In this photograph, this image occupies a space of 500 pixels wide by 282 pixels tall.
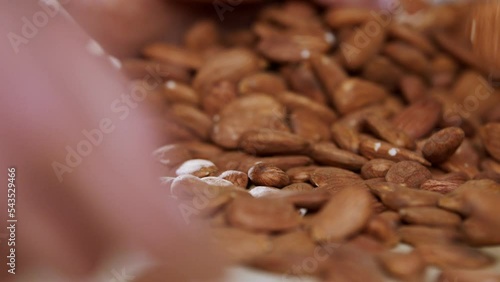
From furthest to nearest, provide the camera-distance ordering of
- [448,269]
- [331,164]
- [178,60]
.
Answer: [178,60] < [331,164] < [448,269]

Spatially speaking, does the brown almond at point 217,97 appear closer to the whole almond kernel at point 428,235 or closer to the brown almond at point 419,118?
the brown almond at point 419,118

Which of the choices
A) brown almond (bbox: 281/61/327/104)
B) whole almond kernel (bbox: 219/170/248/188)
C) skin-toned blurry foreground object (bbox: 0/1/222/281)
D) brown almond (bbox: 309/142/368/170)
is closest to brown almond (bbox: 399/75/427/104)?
brown almond (bbox: 281/61/327/104)

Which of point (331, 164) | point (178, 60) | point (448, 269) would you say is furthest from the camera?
point (178, 60)

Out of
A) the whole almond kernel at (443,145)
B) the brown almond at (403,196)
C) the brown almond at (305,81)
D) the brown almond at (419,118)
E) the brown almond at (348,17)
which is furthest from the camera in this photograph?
the brown almond at (348,17)

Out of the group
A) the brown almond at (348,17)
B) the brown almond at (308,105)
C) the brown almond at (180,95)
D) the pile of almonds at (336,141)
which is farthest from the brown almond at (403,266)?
the brown almond at (348,17)

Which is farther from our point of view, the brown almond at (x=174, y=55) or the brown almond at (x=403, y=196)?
the brown almond at (x=174, y=55)

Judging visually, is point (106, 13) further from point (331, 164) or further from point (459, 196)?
point (459, 196)

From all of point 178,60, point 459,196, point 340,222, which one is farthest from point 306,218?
point 178,60
